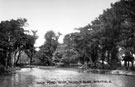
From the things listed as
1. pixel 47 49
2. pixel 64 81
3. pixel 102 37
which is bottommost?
pixel 64 81

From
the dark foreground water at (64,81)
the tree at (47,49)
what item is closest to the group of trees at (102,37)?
the dark foreground water at (64,81)

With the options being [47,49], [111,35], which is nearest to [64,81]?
[111,35]

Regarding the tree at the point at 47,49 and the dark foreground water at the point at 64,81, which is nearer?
the dark foreground water at the point at 64,81

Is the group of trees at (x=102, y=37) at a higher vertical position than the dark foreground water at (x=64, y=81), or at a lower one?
higher

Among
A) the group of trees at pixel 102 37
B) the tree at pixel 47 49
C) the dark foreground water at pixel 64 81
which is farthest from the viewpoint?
the tree at pixel 47 49

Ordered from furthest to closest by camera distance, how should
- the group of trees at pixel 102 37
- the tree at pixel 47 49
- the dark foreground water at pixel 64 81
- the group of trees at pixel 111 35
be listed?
the tree at pixel 47 49
the group of trees at pixel 102 37
the group of trees at pixel 111 35
the dark foreground water at pixel 64 81

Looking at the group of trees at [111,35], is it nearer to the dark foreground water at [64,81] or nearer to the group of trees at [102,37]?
the group of trees at [102,37]

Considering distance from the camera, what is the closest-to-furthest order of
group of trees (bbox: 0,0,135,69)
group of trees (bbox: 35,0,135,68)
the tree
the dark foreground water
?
the dark foreground water
group of trees (bbox: 35,0,135,68)
group of trees (bbox: 0,0,135,69)
the tree

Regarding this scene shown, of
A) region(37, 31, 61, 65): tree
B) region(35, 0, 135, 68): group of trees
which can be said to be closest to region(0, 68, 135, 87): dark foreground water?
region(35, 0, 135, 68): group of trees

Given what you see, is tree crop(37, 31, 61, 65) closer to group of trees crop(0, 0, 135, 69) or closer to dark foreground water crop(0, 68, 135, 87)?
group of trees crop(0, 0, 135, 69)

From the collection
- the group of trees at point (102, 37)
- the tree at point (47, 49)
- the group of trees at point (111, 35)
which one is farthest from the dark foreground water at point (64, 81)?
the tree at point (47, 49)

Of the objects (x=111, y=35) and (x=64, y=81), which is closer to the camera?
(x=64, y=81)

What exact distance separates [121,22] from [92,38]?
15096 mm

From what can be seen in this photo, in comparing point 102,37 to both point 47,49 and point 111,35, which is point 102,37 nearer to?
point 111,35
